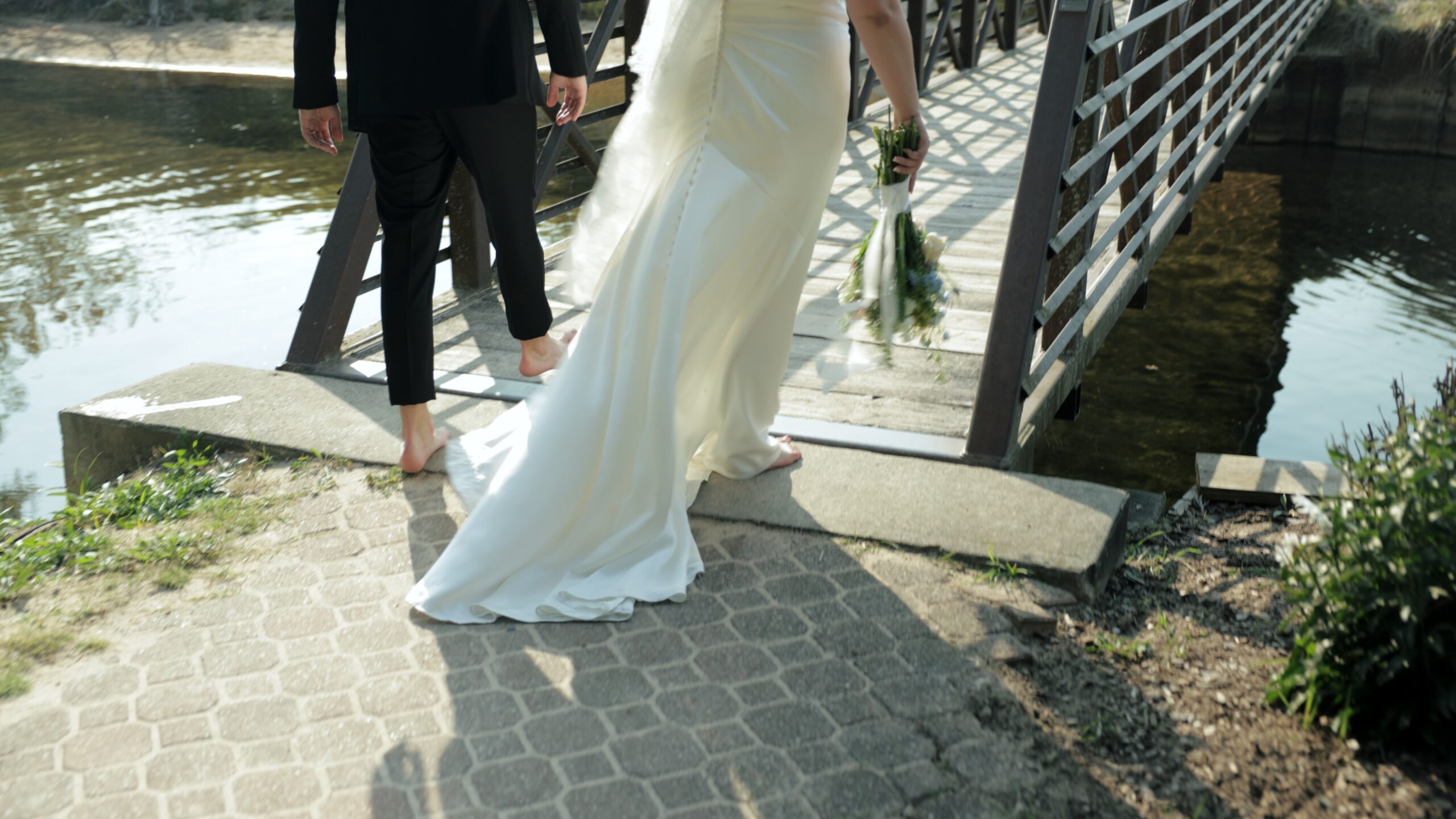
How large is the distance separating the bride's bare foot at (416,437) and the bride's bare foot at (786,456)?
0.98m

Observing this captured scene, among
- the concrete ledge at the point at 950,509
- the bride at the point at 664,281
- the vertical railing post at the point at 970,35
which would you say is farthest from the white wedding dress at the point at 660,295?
the vertical railing post at the point at 970,35

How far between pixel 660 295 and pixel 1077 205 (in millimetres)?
1555

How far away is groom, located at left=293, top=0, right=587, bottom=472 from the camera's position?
302 centimetres

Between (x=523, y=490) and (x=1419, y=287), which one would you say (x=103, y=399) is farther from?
(x=1419, y=287)

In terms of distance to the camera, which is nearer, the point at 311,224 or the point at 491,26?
the point at 491,26

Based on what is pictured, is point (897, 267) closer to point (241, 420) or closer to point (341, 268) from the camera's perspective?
point (241, 420)

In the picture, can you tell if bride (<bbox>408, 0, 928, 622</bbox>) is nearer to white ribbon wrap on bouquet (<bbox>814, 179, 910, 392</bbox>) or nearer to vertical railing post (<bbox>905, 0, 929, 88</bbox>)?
white ribbon wrap on bouquet (<bbox>814, 179, 910, 392</bbox>)

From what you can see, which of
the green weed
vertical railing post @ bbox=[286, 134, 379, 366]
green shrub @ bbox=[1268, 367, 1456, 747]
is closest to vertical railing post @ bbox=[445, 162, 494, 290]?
vertical railing post @ bbox=[286, 134, 379, 366]

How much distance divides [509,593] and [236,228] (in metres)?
7.49

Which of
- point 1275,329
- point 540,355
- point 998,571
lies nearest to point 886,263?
point 998,571

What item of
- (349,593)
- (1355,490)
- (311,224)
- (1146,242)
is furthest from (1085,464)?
(311,224)

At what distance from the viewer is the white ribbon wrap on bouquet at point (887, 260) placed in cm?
305

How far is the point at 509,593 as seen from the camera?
2791mm

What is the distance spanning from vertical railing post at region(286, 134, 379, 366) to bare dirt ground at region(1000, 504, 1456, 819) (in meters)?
2.74
